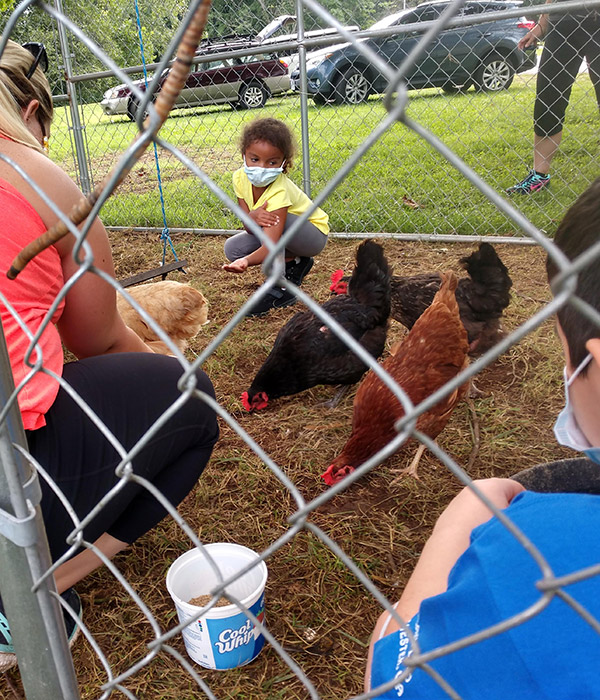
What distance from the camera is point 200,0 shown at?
0.46 metres

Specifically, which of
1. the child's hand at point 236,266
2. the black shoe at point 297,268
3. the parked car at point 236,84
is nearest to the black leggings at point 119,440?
the child's hand at point 236,266

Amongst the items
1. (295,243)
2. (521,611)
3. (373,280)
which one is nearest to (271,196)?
(295,243)

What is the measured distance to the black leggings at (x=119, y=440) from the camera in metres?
1.25

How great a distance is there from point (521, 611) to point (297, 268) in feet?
11.1

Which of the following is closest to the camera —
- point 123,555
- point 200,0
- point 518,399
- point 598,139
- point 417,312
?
point 200,0

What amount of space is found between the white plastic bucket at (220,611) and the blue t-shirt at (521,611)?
72cm

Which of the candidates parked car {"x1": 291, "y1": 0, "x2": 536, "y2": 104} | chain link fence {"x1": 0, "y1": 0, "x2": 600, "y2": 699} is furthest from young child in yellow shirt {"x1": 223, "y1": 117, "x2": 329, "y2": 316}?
parked car {"x1": 291, "y1": 0, "x2": 536, "y2": 104}

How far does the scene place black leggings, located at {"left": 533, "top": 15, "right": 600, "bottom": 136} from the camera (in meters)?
3.89

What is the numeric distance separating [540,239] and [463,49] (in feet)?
21.4

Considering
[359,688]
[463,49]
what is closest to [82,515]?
[359,688]

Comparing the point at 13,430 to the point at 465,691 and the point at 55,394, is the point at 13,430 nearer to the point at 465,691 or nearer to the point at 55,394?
the point at 55,394

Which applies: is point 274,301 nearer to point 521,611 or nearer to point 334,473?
point 334,473

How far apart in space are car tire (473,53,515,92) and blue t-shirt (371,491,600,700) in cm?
595

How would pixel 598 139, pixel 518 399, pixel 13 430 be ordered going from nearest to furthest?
pixel 13 430, pixel 518 399, pixel 598 139
